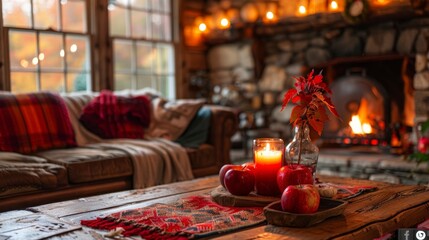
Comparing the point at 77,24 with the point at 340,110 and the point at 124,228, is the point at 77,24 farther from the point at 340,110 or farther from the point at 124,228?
the point at 124,228

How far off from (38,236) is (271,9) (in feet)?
12.5

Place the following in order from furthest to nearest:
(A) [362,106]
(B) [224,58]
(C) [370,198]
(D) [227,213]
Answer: (B) [224,58]
(A) [362,106]
(C) [370,198]
(D) [227,213]

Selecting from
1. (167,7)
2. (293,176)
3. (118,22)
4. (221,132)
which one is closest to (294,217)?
(293,176)

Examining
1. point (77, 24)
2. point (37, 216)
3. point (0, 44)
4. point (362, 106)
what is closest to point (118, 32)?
point (77, 24)

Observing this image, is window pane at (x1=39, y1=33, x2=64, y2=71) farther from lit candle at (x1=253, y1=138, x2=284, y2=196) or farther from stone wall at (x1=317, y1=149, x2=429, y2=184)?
lit candle at (x1=253, y1=138, x2=284, y2=196)

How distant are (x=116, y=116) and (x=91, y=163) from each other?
87 centimetres

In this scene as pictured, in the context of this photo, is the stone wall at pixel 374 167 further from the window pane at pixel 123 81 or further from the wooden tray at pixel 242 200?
the wooden tray at pixel 242 200

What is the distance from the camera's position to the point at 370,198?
6.25 feet

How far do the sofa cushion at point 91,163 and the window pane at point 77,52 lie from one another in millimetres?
1334

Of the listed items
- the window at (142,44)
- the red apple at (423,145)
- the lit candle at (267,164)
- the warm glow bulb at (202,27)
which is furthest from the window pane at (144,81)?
the lit candle at (267,164)

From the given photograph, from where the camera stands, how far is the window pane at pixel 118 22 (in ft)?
15.4

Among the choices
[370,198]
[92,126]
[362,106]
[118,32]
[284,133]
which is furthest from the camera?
[284,133]

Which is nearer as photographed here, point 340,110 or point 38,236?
point 38,236

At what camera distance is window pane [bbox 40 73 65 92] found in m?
4.20
